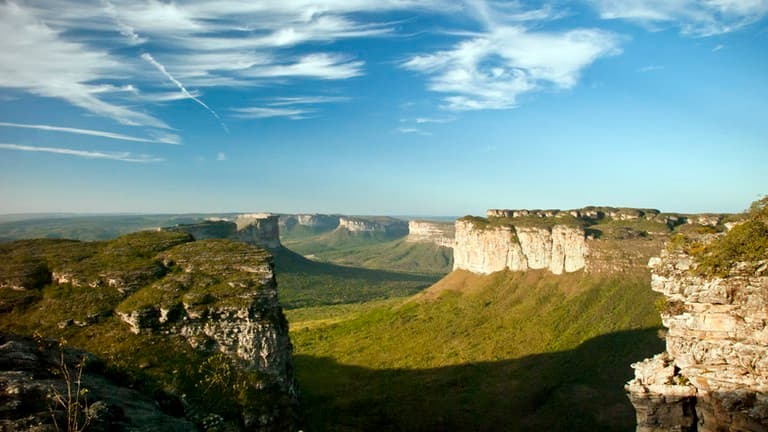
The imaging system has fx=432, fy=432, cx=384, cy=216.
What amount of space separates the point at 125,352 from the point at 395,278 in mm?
137734

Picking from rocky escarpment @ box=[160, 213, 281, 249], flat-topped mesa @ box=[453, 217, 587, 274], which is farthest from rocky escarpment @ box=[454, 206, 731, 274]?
rocky escarpment @ box=[160, 213, 281, 249]

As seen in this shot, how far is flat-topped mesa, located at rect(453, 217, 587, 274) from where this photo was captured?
2761 inches

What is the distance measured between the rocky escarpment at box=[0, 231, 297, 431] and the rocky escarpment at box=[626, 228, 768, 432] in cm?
1945

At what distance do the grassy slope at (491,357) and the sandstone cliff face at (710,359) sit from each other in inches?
950

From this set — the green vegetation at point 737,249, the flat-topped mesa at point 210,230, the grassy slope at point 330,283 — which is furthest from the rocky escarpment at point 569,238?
the flat-topped mesa at point 210,230

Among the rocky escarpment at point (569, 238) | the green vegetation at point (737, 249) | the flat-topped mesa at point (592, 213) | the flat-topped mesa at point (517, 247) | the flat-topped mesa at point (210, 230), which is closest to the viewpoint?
the green vegetation at point (737, 249)

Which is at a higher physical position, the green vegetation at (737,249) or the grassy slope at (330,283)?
the green vegetation at (737,249)

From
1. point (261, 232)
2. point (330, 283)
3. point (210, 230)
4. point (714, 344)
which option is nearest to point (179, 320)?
point (714, 344)

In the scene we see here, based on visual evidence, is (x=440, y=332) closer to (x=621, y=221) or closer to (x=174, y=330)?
(x=621, y=221)

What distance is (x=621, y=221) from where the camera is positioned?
75875mm

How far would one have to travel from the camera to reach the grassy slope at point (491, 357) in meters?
40.0

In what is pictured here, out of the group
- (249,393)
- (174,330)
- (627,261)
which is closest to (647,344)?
(627,261)

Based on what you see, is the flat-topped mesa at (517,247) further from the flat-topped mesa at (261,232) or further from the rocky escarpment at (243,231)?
the flat-topped mesa at (261,232)

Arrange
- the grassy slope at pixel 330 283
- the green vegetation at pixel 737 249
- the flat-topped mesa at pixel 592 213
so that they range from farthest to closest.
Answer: the grassy slope at pixel 330 283
the flat-topped mesa at pixel 592 213
the green vegetation at pixel 737 249
